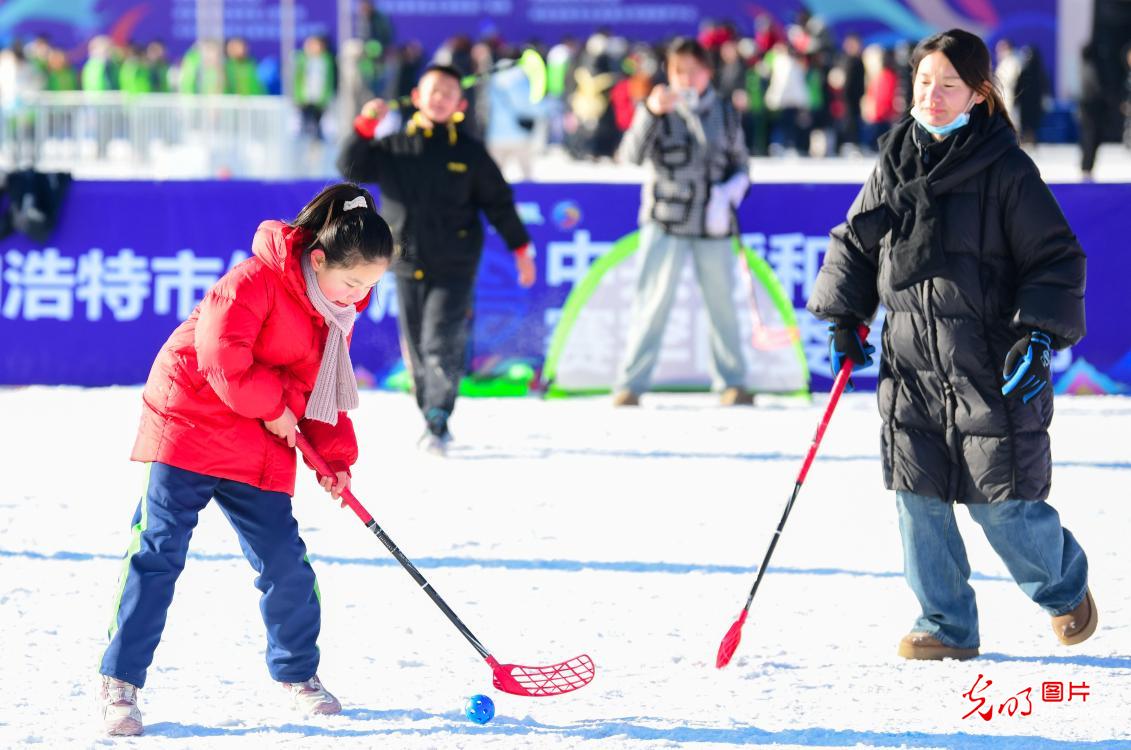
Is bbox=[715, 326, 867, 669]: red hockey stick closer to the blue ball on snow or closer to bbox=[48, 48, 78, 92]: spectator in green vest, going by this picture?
the blue ball on snow

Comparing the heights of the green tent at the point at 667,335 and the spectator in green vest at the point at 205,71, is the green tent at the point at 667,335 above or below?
below

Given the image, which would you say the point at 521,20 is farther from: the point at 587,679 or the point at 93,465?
the point at 587,679

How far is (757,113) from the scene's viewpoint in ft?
79.2

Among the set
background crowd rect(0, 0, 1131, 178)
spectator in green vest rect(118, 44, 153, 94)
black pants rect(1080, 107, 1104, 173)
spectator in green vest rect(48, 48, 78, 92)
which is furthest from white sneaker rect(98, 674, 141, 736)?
spectator in green vest rect(48, 48, 78, 92)

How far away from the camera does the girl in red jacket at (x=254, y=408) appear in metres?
3.82

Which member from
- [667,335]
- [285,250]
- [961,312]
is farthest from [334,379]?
[667,335]

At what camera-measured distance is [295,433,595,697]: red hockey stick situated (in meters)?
4.11

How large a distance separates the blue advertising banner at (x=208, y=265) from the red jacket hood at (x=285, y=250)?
5.30 meters

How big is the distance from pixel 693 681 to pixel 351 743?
3.05ft

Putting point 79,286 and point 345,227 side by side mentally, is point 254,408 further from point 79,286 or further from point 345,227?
point 79,286

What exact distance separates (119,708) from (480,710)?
797 millimetres

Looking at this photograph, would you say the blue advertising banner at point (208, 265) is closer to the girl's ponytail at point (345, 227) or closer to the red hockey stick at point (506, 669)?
the red hockey stick at point (506, 669)

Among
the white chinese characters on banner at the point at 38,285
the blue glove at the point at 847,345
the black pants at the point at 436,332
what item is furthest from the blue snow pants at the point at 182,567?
the white chinese characters on banner at the point at 38,285

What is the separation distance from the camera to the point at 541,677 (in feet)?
13.9
